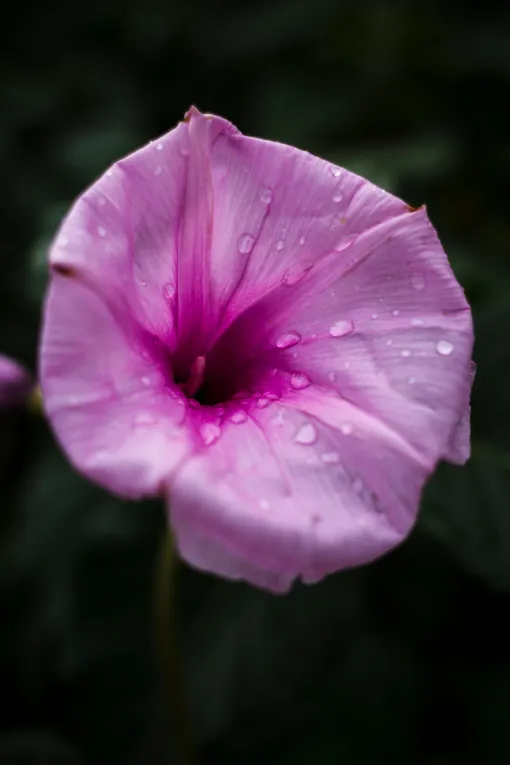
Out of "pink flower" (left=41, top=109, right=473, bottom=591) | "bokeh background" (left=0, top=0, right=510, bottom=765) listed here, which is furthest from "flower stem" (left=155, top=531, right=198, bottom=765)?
"pink flower" (left=41, top=109, right=473, bottom=591)

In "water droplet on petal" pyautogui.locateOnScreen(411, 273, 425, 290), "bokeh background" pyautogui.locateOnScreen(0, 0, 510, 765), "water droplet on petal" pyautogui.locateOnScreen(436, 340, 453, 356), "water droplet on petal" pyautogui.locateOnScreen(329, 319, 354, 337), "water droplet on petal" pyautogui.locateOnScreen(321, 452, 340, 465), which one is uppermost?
"water droplet on petal" pyautogui.locateOnScreen(411, 273, 425, 290)

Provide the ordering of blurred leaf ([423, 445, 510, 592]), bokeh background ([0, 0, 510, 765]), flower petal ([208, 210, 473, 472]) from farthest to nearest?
bokeh background ([0, 0, 510, 765]), blurred leaf ([423, 445, 510, 592]), flower petal ([208, 210, 473, 472])

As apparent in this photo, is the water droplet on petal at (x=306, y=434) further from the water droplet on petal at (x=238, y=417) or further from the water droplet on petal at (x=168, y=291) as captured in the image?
the water droplet on petal at (x=168, y=291)

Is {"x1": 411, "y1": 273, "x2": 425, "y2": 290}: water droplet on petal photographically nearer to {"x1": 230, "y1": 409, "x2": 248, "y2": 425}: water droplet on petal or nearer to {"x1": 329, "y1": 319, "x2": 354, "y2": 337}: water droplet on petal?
{"x1": 329, "y1": 319, "x2": 354, "y2": 337}: water droplet on petal

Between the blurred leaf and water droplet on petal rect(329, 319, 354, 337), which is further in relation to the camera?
the blurred leaf

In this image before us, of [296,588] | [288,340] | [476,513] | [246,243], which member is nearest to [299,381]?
[288,340]

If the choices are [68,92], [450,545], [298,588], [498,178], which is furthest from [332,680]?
[68,92]

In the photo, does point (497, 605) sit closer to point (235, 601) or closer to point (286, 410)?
point (235, 601)
